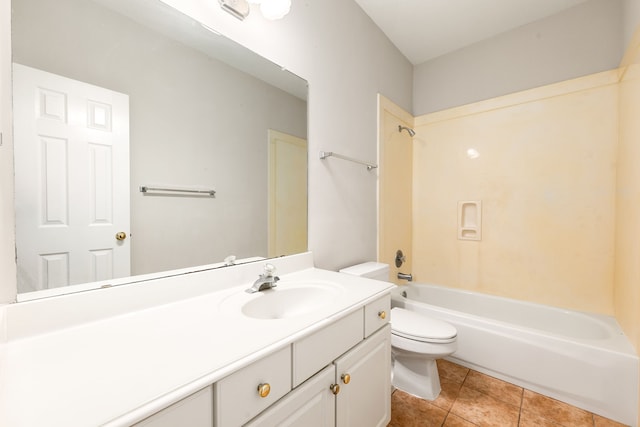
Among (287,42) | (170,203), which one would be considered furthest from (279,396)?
(287,42)

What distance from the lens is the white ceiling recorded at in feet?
6.07

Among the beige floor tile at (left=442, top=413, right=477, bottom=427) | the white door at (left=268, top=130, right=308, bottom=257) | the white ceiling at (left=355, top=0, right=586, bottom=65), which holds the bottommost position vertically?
the beige floor tile at (left=442, top=413, right=477, bottom=427)

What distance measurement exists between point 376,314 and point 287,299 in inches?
15.1

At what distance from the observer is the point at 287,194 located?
141 cm

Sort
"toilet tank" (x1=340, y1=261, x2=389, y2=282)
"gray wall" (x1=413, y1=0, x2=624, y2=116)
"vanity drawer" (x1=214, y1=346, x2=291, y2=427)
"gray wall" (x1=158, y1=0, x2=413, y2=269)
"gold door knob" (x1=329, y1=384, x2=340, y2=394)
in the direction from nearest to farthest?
"vanity drawer" (x1=214, y1=346, x2=291, y2=427) < "gold door knob" (x1=329, y1=384, x2=340, y2=394) < "gray wall" (x1=158, y1=0, x2=413, y2=269) < "toilet tank" (x1=340, y1=261, x2=389, y2=282) < "gray wall" (x1=413, y1=0, x2=624, y2=116)

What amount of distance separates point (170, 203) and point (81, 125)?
34 cm

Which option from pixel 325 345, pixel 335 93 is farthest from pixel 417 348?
pixel 335 93

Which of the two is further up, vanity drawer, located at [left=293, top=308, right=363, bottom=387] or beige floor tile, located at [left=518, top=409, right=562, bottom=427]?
vanity drawer, located at [left=293, top=308, right=363, bottom=387]

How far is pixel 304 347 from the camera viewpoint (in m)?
0.75

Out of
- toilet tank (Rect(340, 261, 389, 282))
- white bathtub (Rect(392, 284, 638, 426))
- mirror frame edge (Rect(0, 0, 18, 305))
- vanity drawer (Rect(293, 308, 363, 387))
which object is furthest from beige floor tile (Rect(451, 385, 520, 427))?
mirror frame edge (Rect(0, 0, 18, 305))

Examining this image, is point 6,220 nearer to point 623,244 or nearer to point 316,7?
point 316,7

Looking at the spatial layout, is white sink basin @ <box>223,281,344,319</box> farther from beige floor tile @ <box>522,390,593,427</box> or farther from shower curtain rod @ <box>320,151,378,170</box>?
beige floor tile @ <box>522,390,593,427</box>

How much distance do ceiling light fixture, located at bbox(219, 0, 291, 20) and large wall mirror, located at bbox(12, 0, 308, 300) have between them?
133 millimetres

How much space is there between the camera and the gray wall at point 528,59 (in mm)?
1801
